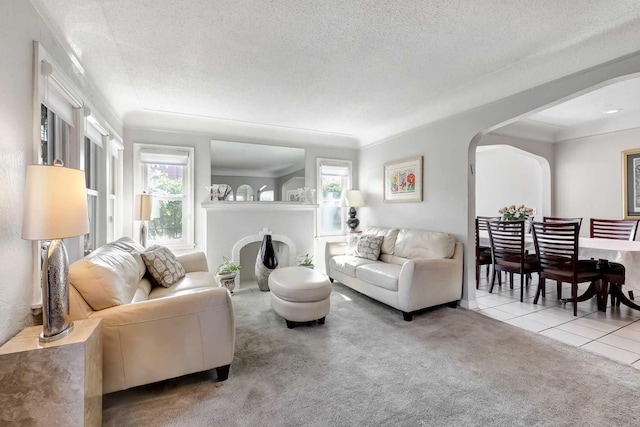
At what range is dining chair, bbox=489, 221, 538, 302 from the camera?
11.8 feet

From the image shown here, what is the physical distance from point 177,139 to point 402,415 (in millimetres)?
4361

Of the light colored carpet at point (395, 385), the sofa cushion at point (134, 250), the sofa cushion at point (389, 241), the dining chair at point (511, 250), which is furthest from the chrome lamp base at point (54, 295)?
the dining chair at point (511, 250)

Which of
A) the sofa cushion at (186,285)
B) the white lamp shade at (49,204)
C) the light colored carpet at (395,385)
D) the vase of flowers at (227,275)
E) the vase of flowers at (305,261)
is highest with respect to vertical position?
the white lamp shade at (49,204)

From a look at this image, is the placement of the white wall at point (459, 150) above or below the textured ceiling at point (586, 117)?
below

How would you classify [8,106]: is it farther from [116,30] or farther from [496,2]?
[496,2]

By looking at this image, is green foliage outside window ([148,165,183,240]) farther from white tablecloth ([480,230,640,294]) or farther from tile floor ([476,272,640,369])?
white tablecloth ([480,230,640,294])

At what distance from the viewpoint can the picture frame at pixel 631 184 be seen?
412cm

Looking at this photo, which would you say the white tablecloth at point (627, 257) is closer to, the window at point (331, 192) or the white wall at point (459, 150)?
the white wall at point (459, 150)

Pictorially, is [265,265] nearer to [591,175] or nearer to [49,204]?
[49,204]

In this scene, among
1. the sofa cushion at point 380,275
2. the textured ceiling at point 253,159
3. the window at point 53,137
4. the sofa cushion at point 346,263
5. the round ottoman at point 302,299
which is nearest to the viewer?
the window at point 53,137

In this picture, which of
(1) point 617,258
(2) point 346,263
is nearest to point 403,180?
(2) point 346,263

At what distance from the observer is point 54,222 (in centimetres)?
128

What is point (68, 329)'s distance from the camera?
55.1 inches

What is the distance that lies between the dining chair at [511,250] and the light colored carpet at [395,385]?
1.26 m
